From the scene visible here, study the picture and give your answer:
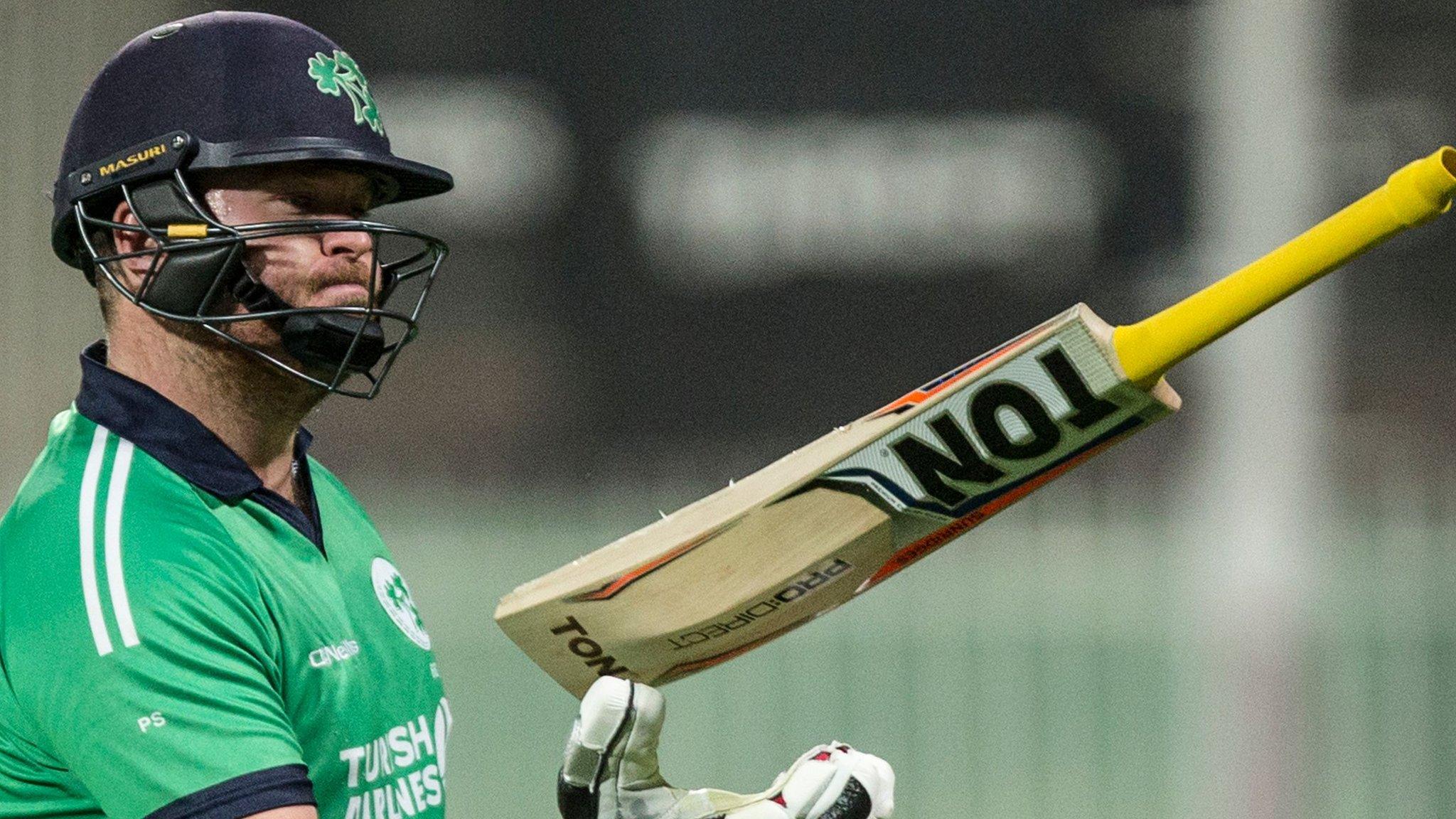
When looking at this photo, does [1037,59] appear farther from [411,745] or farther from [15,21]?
[411,745]

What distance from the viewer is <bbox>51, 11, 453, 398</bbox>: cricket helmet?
1302 mm

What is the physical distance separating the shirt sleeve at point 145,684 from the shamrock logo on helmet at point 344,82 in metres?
0.39

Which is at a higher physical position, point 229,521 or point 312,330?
point 312,330

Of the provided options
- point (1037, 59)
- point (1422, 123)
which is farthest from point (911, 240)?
point (1422, 123)

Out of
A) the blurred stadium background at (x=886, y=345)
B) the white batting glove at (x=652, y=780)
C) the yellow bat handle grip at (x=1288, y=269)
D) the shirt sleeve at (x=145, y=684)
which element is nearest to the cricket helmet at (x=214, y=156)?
the shirt sleeve at (x=145, y=684)

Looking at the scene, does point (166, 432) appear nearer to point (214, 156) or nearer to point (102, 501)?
point (102, 501)

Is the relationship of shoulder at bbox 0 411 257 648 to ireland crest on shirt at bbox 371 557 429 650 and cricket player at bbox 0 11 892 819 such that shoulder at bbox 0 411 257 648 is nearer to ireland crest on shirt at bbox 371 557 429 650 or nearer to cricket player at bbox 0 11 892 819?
cricket player at bbox 0 11 892 819

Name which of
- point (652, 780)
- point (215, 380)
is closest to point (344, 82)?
point (215, 380)

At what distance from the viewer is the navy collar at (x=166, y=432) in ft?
4.17

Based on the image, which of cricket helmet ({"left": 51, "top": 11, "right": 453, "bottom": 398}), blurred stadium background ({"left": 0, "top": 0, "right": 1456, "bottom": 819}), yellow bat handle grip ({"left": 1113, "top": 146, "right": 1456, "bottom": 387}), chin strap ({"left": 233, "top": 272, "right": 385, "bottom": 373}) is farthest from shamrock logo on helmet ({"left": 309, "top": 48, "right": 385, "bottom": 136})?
blurred stadium background ({"left": 0, "top": 0, "right": 1456, "bottom": 819})

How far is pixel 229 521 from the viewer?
1271mm

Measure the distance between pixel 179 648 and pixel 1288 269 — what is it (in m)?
0.86

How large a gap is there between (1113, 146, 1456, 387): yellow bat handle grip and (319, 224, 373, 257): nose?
2.03ft

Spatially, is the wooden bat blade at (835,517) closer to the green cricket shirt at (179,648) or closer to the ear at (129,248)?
the green cricket shirt at (179,648)
